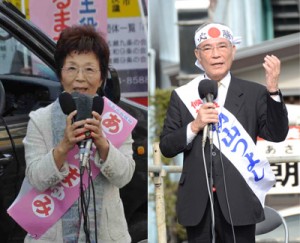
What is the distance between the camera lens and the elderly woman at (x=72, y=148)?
484cm

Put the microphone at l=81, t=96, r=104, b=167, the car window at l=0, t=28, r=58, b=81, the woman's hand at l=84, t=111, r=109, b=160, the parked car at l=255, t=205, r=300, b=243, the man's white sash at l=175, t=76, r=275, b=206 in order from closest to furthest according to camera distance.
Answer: the microphone at l=81, t=96, r=104, b=167 → the woman's hand at l=84, t=111, r=109, b=160 → the man's white sash at l=175, t=76, r=275, b=206 → the car window at l=0, t=28, r=58, b=81 → the parked car at l=255, t=205, r=300, b=243

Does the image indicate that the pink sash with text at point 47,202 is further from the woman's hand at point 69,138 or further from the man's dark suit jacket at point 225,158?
the man's dark suit jacket at point 225,158

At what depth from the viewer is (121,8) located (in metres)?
5.11

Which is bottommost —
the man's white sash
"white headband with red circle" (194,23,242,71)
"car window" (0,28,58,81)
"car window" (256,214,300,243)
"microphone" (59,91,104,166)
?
"car window" (256,214,300,243)

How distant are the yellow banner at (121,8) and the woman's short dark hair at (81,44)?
0.14 metres

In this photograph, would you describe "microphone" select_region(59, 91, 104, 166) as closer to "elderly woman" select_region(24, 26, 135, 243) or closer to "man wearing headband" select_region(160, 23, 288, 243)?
"elderly woman" select_region(24, 26, 135, 243)

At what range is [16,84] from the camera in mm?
5086

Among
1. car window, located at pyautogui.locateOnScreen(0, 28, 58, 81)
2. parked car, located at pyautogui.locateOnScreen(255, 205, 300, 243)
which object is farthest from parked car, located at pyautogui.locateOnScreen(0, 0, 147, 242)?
Result: parked car, located at pyautogui.locateOnScreen(255, 205, 300, 243)

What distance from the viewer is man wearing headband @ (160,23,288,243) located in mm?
4723

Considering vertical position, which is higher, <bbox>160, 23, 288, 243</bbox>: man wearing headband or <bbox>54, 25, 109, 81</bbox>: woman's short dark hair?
<bbox>54, 25, 109, 81</bbox>: woman's short dark hair

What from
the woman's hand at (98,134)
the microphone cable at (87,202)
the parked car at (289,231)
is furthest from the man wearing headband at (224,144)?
the parked car at (289,231)

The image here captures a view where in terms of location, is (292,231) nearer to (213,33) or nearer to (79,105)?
(213,33)

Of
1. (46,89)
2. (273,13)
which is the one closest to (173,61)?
(273,13)

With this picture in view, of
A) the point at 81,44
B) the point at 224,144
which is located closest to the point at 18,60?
the point at 81,44
